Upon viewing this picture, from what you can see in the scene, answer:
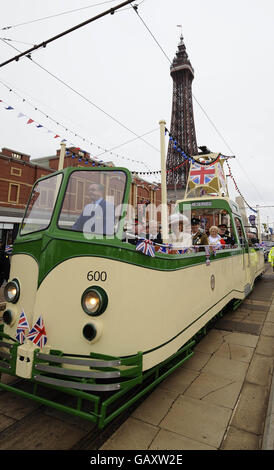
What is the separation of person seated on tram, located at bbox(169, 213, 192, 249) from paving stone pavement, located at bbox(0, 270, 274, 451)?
2204mm

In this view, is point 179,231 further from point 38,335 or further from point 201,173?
point 38,335

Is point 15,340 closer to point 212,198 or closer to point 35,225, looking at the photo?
point 35,225

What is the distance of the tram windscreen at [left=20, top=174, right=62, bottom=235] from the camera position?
3156 mm

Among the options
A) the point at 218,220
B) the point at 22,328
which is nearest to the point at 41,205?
the point at 22,328

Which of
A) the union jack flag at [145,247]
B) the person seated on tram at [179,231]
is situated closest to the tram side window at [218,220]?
the person seated on tram at [179,231]

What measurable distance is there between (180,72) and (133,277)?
366 ft

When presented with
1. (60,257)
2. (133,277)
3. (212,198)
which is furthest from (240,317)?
(60,257)

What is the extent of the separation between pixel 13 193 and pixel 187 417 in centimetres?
2316

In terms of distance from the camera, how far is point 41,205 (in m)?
3.43

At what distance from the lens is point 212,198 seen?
6898mm

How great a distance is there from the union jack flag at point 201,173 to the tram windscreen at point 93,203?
4.93 meters

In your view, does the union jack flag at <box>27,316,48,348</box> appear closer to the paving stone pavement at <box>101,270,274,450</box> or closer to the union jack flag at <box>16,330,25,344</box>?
the union jack flag at <box>16,330,25,344</box>

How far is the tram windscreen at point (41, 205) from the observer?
10.4 feet

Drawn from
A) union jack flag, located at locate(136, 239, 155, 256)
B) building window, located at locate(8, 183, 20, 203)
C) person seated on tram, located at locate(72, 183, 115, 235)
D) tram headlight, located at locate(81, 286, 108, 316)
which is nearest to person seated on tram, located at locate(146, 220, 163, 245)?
person seated on tram, located at locate(72, 183, 115, 235)
